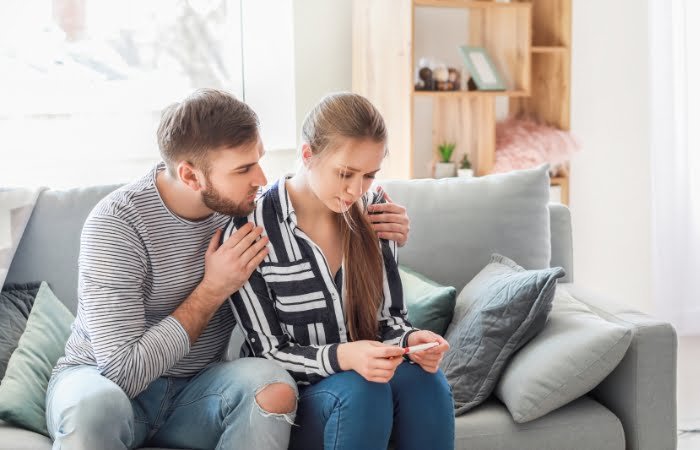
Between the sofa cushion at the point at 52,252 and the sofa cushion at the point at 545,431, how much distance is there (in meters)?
0.96

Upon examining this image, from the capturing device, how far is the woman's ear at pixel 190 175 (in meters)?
1.52

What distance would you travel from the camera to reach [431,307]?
1881 millimetres

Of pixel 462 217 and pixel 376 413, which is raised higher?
pixel 462 217

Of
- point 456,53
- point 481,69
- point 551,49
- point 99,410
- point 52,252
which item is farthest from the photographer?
point 456,53

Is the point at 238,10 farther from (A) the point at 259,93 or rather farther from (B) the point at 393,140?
(B) the point at 393,140

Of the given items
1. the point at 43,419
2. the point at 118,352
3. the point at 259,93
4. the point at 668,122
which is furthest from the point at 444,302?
the point at 668,122

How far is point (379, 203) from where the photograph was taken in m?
1.78

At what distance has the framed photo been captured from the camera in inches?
123

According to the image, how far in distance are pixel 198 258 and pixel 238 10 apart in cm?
173

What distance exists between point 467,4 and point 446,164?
1.99 ft

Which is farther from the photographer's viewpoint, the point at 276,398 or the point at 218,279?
the point at 218,279

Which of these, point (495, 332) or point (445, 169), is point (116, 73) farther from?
point (495, 332)

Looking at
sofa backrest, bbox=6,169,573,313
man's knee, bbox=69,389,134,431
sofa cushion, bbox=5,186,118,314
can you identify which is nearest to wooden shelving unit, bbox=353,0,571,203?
sofa backrest, bbox=6,169,573,313

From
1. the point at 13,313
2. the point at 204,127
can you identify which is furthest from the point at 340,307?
the point at 13,313
